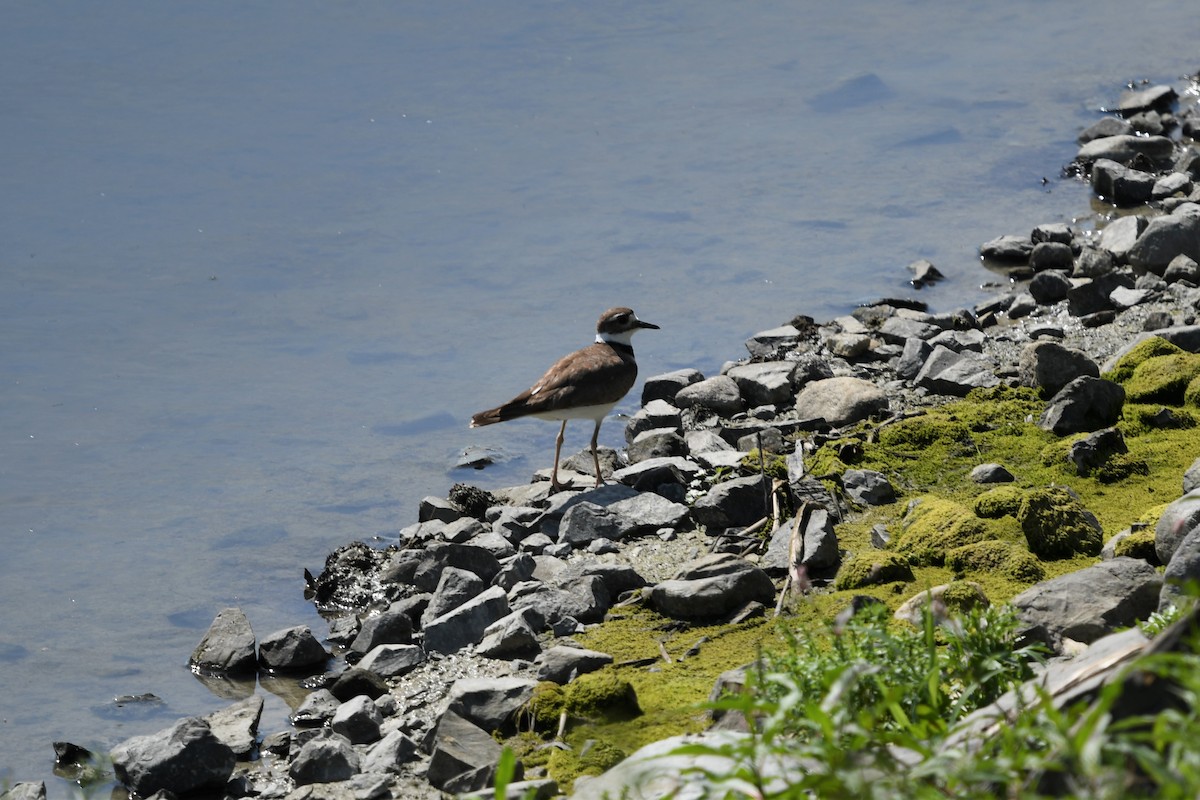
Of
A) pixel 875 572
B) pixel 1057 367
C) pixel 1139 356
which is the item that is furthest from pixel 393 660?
pixel 1139 356

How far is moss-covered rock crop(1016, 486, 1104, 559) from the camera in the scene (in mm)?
6465

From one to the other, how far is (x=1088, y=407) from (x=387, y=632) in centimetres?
426

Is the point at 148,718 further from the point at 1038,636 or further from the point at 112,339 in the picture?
the point at 112,339

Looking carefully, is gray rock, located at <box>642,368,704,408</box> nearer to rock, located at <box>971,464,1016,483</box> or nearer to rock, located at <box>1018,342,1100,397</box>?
rock, located at <box>1018,342,1100,397</box>

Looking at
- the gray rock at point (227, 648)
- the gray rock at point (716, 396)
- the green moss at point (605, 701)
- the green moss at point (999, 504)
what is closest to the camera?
the green moss at point (605, 701)

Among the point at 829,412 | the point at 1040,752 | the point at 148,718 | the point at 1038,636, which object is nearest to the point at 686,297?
the point at 829,412

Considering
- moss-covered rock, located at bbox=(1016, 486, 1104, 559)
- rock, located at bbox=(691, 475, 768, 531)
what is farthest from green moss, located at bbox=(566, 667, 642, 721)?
rock, located at bbox=(691, 475, 768, 531)

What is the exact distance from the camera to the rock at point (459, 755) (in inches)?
208

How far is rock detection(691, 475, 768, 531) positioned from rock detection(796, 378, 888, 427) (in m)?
1.80

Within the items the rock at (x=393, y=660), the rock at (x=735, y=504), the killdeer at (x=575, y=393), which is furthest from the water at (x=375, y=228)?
the rock at (x=735, y=504)

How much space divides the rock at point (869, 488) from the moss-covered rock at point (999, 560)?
1.12m

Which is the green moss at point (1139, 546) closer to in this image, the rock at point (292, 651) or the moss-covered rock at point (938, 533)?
the moss-covered rock at point (938, 533)

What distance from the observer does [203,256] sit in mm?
14086

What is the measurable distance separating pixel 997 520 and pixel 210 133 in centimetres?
1312
